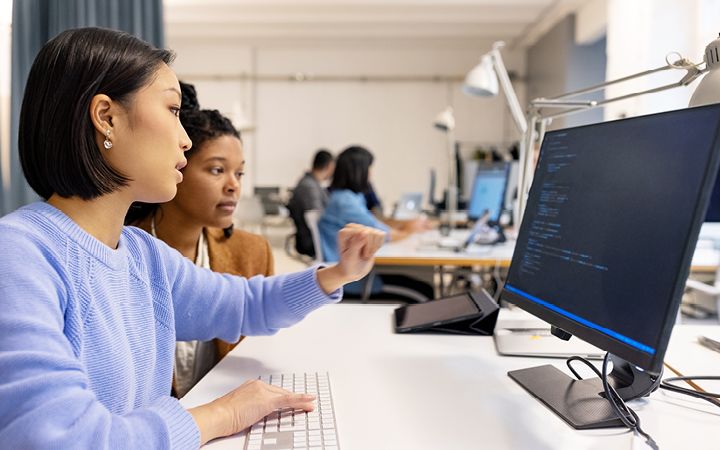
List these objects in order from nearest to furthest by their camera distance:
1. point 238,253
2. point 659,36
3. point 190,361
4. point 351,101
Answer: point 190,361 → point 238,253 → point 659,36 → point 351,101

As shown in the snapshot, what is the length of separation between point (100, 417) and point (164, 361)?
1.08 ft

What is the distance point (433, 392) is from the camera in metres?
0.99

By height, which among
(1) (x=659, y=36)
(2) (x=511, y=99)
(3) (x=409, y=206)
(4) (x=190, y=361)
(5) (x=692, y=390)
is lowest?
(4) (x=190, y=361)

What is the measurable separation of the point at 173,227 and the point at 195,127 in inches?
10.2

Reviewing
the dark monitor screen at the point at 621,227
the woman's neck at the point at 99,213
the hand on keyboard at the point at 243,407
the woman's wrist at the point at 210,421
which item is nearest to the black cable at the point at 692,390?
the dark monitor screen at the point at 621,227

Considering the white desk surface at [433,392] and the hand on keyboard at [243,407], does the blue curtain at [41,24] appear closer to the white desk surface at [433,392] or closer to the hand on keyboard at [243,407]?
the white desk surface at [433,392]

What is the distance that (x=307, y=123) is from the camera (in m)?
9.08

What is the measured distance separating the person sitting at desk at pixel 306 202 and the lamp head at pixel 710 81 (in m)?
3.21

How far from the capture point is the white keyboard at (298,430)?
78cm

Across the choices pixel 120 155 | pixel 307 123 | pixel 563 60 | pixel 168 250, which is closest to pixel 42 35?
pixel 168 250

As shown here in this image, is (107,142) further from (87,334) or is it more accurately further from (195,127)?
(195,127)

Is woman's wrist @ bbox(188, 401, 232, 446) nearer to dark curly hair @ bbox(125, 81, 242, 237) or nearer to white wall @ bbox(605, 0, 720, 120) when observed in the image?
dark curly hair @ bbox(125, 81, 242, 237)

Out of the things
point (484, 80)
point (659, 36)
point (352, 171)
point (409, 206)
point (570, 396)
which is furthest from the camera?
point (409, 206)

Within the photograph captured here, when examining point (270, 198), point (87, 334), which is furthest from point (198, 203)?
point (270, 198)
